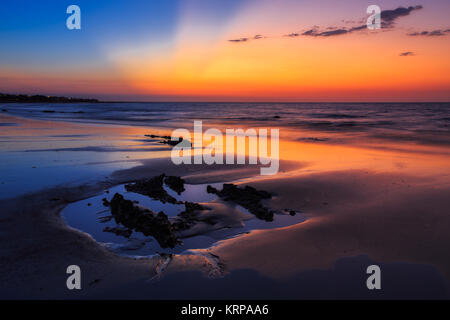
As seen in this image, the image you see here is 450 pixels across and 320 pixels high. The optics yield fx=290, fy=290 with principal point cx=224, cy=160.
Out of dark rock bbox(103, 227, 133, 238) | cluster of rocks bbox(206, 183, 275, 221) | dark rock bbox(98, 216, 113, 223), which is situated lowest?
dark rock bbox(103, 227, 133, 238)

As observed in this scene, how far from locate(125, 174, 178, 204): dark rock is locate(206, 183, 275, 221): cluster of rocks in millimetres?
929

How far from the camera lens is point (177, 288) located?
3.08 meters

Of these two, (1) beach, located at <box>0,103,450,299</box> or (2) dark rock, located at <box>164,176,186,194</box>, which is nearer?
(1) beach, located at <box>0,103,450,299</box>

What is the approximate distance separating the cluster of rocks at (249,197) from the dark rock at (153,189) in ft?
3.05

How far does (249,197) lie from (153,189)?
202cm

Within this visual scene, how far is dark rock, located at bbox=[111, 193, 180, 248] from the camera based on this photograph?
3.97 meters

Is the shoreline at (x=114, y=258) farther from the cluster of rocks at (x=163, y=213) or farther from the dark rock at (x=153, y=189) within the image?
the dark rock at (x=153, y=189)

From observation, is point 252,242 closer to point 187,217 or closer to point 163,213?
point 187,217

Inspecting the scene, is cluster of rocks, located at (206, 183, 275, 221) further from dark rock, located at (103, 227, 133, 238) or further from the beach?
dark rock, located at (103, 227, 133, 238)

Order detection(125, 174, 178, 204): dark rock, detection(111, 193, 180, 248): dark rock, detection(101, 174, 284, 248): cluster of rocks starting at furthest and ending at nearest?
detection(125, 174, 178, 204): dark rock, detection(101, 174, 284, 248): cluster of rocks, detection(111, 193, 180, 248): dark rock

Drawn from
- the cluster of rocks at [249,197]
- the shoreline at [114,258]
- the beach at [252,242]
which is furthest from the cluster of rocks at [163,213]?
the shoreline at [114,258]

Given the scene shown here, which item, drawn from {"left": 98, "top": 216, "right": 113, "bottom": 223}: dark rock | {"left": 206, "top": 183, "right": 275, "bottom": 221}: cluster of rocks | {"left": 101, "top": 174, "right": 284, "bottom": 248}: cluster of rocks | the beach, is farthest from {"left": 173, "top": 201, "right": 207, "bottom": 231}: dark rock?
{"left": 98, "top": 216, "right": 113, "bottom": 223}: dark rock
